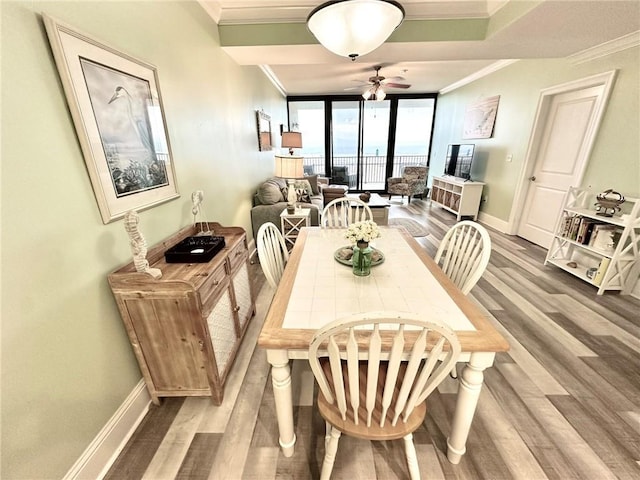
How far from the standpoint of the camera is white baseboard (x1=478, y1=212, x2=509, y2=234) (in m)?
4.27

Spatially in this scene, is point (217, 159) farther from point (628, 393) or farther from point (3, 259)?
point (628, 393)

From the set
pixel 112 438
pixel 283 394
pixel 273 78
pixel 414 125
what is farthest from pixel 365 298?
pixel 414 125

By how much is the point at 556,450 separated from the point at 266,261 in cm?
174

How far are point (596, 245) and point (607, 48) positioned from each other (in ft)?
6.66

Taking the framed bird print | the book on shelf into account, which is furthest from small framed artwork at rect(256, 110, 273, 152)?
the book on shelf

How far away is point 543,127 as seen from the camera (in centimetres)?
365

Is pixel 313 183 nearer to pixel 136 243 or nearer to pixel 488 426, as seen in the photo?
pixel 136 243

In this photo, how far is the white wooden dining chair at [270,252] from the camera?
151 cm

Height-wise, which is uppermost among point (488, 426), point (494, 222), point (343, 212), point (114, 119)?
point (114, 119)

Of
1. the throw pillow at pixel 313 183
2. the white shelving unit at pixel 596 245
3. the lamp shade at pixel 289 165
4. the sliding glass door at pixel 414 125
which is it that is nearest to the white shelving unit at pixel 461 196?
the white shelving unit at pixel 596 245

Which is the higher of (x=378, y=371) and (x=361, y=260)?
(x=361, y=260)

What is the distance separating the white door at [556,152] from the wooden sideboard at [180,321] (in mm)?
4093

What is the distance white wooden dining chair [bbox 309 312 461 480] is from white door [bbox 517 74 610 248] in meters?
3.60

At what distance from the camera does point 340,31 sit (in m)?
1.33
